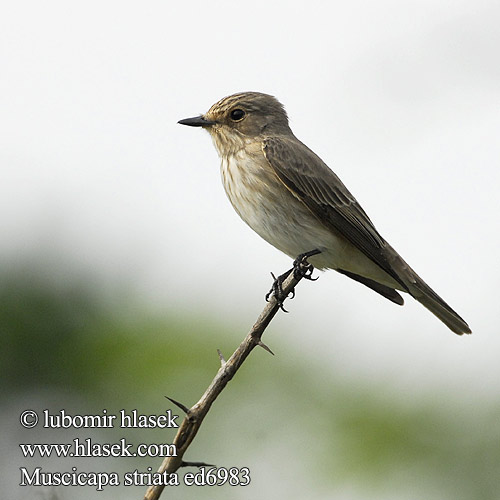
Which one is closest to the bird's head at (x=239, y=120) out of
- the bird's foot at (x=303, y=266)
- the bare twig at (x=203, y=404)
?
the bird's foot at (x=303, y=266)

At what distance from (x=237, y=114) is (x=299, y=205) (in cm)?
95

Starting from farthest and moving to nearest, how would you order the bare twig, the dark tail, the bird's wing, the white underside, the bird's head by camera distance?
the bird's head < the dark tail < the bird's wing < the white underside < the bare twig

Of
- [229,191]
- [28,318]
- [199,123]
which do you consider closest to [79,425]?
[28,318]

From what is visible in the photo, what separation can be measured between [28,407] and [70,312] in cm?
82

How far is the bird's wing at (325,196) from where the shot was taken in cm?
577

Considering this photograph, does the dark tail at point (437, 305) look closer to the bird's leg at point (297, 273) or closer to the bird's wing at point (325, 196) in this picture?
the bird's wing at point (325, 196)

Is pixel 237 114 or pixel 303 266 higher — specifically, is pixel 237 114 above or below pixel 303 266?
above

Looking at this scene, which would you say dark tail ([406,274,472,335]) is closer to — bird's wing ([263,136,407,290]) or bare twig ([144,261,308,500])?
bird's wing ([263,136,407,290])

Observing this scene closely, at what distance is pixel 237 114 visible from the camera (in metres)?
6.32

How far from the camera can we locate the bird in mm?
5633

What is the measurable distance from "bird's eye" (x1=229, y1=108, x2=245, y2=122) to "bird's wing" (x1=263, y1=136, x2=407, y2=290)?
0.30m

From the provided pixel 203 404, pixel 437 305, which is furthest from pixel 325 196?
pixel 203 404

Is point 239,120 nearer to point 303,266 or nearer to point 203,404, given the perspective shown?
point 303,266

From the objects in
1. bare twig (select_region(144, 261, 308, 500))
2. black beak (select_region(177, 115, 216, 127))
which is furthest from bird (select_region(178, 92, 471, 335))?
bare twig (select_region(144, 261, 308, 500))
